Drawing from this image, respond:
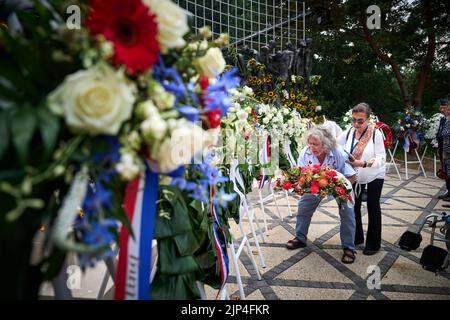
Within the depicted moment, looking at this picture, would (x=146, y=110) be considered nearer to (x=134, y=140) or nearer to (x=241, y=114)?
(x=134, y=140)

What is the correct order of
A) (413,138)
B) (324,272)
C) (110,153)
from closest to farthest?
1. (110,153)
2. (324,272)
3. (413,138)

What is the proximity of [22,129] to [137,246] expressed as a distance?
521mm

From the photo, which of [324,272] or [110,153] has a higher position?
[110,153]

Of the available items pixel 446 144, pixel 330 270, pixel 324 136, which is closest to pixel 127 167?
pixel 324 136

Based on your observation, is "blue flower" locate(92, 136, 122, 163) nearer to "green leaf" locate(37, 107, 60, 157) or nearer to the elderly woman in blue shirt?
"green leaf" locate(37, 107, 60, 157)

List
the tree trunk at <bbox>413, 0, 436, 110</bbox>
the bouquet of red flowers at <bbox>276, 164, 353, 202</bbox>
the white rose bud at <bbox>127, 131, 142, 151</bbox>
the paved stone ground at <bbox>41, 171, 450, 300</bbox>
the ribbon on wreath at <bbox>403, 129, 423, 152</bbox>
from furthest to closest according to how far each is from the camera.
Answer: the tree trunk at <bbox>413, 0, 436, 110</bbox> → the ribbon on wreath at <bbox>403, 129, 423, 152</bbox> → the bouquet of red flowers at <bbox>276, 164, 353, 202</bbox> → the paved stone ground at <bbox>41, 171, 450, 300</bbox> → the white rose bud at <bbox>127, 131, 142, 151</bbox>

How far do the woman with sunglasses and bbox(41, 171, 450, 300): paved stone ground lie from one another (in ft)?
1.06

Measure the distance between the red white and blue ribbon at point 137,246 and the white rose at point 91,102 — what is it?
307 millimetres

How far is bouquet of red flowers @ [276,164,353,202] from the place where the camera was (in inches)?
111

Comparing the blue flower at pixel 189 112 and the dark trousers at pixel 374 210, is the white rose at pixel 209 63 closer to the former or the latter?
the blue flower at pixel 189 112

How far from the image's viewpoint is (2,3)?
35.1 inches

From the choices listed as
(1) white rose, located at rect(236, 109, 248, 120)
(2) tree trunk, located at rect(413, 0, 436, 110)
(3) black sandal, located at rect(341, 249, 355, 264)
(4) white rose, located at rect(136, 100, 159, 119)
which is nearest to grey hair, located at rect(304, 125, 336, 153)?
(3) black sandal, located at rect(341, 249, 355, 264)

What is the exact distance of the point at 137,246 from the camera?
3.26ft

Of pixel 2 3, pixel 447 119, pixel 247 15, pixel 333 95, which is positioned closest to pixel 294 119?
pixel 247 15
